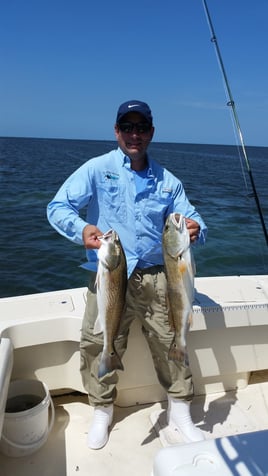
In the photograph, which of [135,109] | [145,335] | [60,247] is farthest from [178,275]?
[60,247]

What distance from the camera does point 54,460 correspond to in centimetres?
303

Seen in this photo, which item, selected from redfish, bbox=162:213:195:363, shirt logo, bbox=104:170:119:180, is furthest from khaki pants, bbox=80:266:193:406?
shirt logo, bbox=104:170:119:180

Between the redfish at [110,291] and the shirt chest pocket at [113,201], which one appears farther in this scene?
the shirt chest pocket at [113,201]

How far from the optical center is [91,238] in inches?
100

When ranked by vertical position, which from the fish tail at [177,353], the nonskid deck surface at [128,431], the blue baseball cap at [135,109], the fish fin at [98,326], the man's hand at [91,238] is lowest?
the nonskid deck surface at [128,431]

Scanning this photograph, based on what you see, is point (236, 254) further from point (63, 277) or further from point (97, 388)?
point (97, 388)

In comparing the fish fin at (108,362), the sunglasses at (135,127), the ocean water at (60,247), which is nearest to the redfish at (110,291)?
the fish fin at (108,362)

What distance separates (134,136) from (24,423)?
7.11 ft

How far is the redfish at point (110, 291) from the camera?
2.47 m

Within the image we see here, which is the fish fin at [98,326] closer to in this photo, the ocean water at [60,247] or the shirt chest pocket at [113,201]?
the shirt chest pocket at [113,201]

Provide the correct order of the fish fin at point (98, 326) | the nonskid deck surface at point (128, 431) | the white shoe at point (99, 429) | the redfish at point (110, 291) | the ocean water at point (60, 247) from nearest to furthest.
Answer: the redfish at point (110, 291) < the fish fin at point (98, 326) < the nonskid deck surface at point (128, 431) < the white shoe at point (99, 429) < the ocean water at point (60, 247)

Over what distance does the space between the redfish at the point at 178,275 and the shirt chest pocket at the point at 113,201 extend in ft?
1.44

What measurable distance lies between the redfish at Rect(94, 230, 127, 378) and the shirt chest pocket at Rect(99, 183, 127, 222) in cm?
46

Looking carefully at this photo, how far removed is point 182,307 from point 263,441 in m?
1.05
